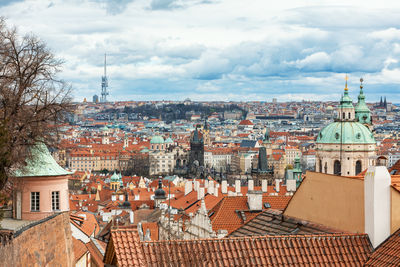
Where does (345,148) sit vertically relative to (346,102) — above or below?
below

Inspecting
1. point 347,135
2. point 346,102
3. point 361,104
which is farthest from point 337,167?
point 361,104

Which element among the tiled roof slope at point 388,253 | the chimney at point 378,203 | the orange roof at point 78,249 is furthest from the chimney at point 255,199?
the tiled roof slope at point 388,253

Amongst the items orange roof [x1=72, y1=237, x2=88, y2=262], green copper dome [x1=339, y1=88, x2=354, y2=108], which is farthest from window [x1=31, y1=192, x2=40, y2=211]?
green copper dome [x1=339, y1=88, x2=354, y2=108]

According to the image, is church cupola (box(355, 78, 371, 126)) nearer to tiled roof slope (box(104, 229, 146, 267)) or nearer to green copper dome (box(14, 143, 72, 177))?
green copper dome (box(14, 143, 72, 177))

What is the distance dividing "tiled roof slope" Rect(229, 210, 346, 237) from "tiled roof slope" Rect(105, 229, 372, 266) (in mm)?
1823

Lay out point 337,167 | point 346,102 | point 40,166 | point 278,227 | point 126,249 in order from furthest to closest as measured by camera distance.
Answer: point 346,102 → point 337,167 → point 40,166 → point 278,227 → point 126,249

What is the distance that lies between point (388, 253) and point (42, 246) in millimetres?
8788

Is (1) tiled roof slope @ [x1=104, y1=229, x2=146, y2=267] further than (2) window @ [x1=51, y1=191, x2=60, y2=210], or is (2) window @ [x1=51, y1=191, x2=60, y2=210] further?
(2) window @ [x1=51, y1=191, x2=60, y2=210]

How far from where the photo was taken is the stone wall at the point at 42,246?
531 inches

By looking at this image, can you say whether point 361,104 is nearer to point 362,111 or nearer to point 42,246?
point 362,111

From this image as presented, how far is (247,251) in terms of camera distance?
32.3ft

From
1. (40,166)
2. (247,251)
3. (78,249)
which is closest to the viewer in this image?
(247,251)

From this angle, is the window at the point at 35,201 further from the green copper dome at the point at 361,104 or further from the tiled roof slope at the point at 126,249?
A: the green copper dome at the point at 361,104

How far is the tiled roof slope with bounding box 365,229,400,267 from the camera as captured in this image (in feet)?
32.9
